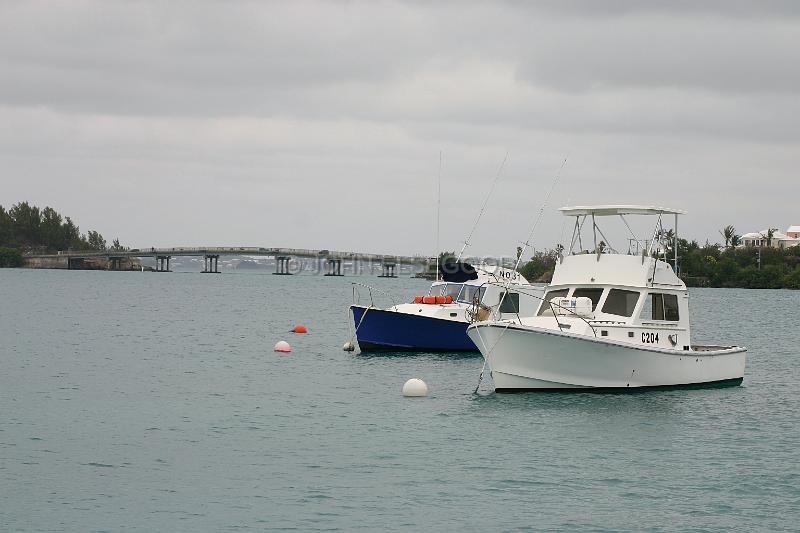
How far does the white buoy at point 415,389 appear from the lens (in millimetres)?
33125

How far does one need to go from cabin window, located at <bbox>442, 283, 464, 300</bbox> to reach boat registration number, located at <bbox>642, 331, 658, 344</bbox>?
606 inches

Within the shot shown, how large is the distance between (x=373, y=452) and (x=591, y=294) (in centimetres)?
1099

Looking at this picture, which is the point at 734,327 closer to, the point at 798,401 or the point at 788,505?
the point at 798,401

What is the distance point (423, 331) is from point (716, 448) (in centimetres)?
2044

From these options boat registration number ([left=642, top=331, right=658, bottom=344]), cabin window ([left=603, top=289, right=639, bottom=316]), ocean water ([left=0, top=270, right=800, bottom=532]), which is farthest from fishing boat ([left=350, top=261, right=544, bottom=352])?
boat registration number ([left=642, top=331, right=658, bottom=344])

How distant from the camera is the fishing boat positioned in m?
45.6

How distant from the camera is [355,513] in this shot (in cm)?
1956

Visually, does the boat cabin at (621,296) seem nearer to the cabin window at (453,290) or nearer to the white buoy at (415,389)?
the white buoy at (415,389)

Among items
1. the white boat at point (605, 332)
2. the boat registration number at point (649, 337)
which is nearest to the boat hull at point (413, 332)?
the white boat at point (605, 332)

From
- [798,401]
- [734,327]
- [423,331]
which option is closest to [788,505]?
[798,401]

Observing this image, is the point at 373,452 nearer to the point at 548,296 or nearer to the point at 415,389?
the point at 415,389

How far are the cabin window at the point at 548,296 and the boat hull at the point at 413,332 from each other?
476 inches

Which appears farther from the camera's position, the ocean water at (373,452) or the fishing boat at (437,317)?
the fishing boat at (437,317)

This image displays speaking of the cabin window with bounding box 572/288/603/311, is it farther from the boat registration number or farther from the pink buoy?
the pink buoy
